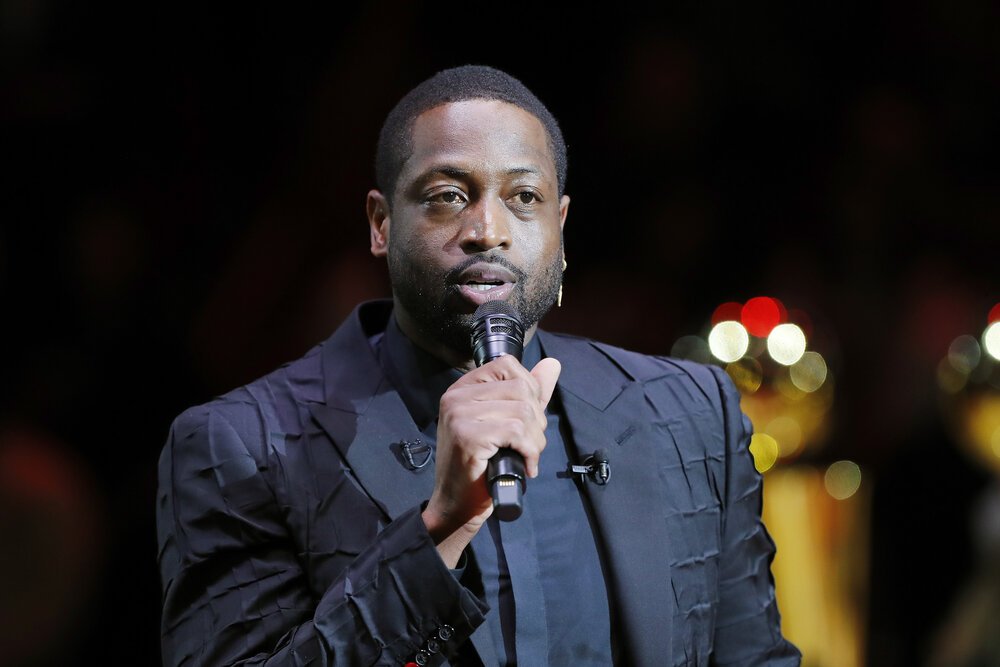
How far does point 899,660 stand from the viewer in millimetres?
3607

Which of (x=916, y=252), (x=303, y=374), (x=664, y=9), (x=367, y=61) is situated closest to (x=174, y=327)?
(x=367, y=61)

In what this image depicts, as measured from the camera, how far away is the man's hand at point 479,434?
4.24 feet

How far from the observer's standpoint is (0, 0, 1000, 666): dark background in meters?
2.79

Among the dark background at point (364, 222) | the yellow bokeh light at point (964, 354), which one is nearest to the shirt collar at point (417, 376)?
the dark background at point (364, 222)

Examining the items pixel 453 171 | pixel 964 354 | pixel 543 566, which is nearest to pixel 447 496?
pixel 543 566

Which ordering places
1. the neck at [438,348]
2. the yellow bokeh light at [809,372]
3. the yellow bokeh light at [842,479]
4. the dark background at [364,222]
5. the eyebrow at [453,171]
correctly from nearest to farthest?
1. the eyebrow at [453,171]
2. the neck at [438,348]
3. the dark background at [364,222]
4. the yellow bokeh light at [842,479]
5. the yellow bokeh light at [809,372]

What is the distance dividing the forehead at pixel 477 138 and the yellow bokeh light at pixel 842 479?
98.6 inches

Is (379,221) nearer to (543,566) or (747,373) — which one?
(543,566)

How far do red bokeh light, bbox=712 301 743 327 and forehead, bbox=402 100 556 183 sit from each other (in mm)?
2505

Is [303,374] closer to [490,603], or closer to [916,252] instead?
[490,603]

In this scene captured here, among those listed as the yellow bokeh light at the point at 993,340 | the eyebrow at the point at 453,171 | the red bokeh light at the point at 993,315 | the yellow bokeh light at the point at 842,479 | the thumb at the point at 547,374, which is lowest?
the yellow bokeh light at the point at 842,479

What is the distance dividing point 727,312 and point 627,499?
259 cm

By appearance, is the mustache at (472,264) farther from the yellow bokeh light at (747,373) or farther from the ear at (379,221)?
the yellow bokeh light at (747,373)

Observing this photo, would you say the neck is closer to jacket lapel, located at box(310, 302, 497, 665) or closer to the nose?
jacket lapel, located at box(310, 302, 497, 665)
